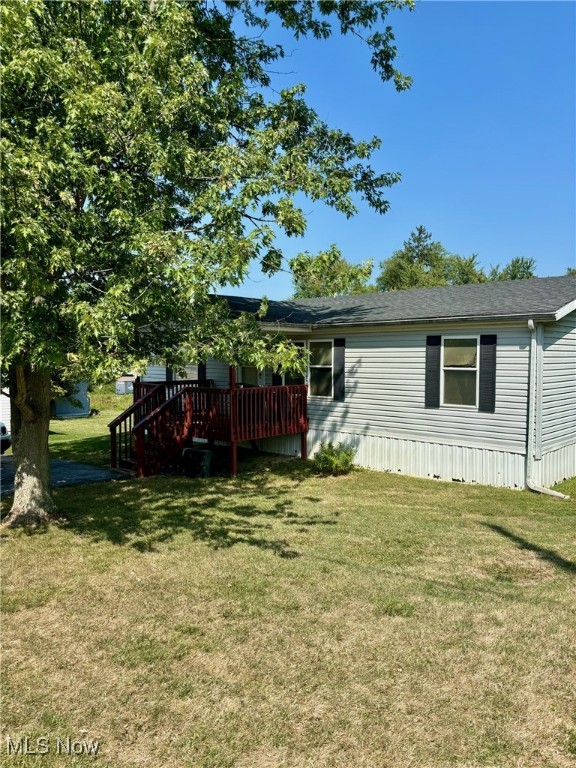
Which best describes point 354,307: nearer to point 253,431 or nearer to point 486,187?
point 253,431

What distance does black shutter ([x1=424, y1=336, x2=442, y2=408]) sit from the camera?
9.91 meters

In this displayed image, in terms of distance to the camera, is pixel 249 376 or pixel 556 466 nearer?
pixel 556 466

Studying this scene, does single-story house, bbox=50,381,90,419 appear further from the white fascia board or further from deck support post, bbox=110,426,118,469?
the white fascia board

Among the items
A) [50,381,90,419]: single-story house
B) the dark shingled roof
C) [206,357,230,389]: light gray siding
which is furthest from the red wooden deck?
[50,381,90,419]: single-story house

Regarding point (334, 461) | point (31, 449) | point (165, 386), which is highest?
point (165, 386)

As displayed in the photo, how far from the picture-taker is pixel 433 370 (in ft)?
32.7

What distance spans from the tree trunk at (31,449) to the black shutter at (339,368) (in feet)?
20.7

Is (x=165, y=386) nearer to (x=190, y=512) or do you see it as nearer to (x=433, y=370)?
(x=190, y=512)

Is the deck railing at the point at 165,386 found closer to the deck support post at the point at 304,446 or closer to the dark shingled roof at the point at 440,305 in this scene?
the dark shingled roof at the point at 440,305

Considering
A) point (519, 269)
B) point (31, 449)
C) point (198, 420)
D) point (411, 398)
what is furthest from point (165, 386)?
point (519, 269)

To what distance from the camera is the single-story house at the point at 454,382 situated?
8.91 m

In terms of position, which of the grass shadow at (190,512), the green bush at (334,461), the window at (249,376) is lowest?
the grass shadow at (190,512)

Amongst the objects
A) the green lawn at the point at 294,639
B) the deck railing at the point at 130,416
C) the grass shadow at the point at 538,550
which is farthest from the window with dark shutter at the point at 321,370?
the grass shadow at the point at 538,550

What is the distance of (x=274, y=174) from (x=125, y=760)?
5625mm
